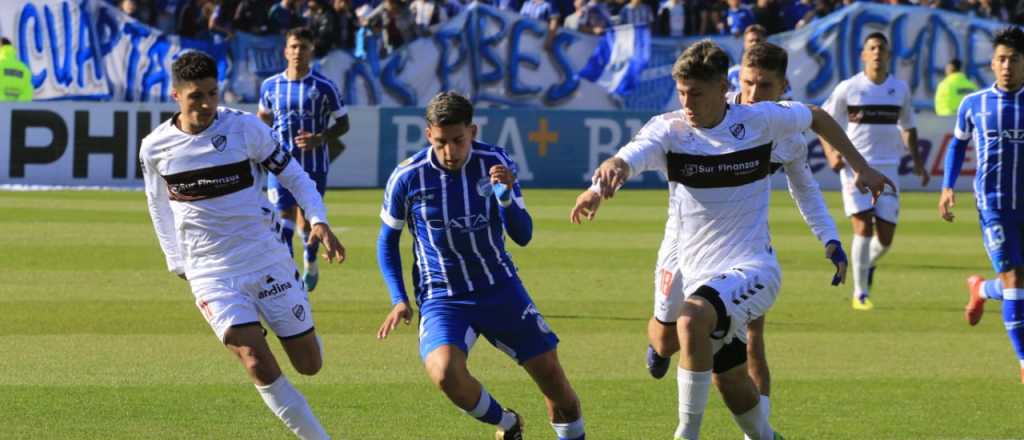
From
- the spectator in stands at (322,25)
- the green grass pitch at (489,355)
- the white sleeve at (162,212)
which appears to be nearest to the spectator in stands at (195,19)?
the spectator in stands at (322,25)

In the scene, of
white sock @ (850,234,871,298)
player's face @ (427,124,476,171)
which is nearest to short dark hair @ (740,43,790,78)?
player's face @ (427,124,476,171)

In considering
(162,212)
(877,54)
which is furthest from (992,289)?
(162,212)

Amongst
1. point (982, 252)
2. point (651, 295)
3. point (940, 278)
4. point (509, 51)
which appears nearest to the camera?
point (651, 295)

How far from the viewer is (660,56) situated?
26188 millimetres

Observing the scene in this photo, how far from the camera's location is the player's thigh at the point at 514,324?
738 cm

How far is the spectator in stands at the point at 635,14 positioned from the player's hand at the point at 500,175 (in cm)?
2011

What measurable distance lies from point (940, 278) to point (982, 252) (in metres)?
2.42

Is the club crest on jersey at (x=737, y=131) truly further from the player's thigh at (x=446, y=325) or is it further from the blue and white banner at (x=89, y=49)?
the blue and white banner at (x=89, y=49)

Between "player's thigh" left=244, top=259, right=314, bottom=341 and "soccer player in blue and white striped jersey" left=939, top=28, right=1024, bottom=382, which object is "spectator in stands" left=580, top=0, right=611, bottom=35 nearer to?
"soccer player in blue and white striped jersey" left=939, top=28, right=1024, bottom=382

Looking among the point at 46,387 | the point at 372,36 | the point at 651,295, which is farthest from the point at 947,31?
the point at 46,387

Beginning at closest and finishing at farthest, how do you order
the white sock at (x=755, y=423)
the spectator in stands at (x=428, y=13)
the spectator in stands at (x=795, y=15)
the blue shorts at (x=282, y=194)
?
the white sock at (x=755, y=423)
the blue shorts at (x=282, y=194)
the spectator in stands at (x=428, y=13)
the spectator in stands at (x=795, y=15)

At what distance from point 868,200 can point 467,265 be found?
23.0 feet

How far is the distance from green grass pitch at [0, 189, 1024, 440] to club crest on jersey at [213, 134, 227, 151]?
1.52 metres

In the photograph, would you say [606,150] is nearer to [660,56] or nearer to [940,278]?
[660,56]
